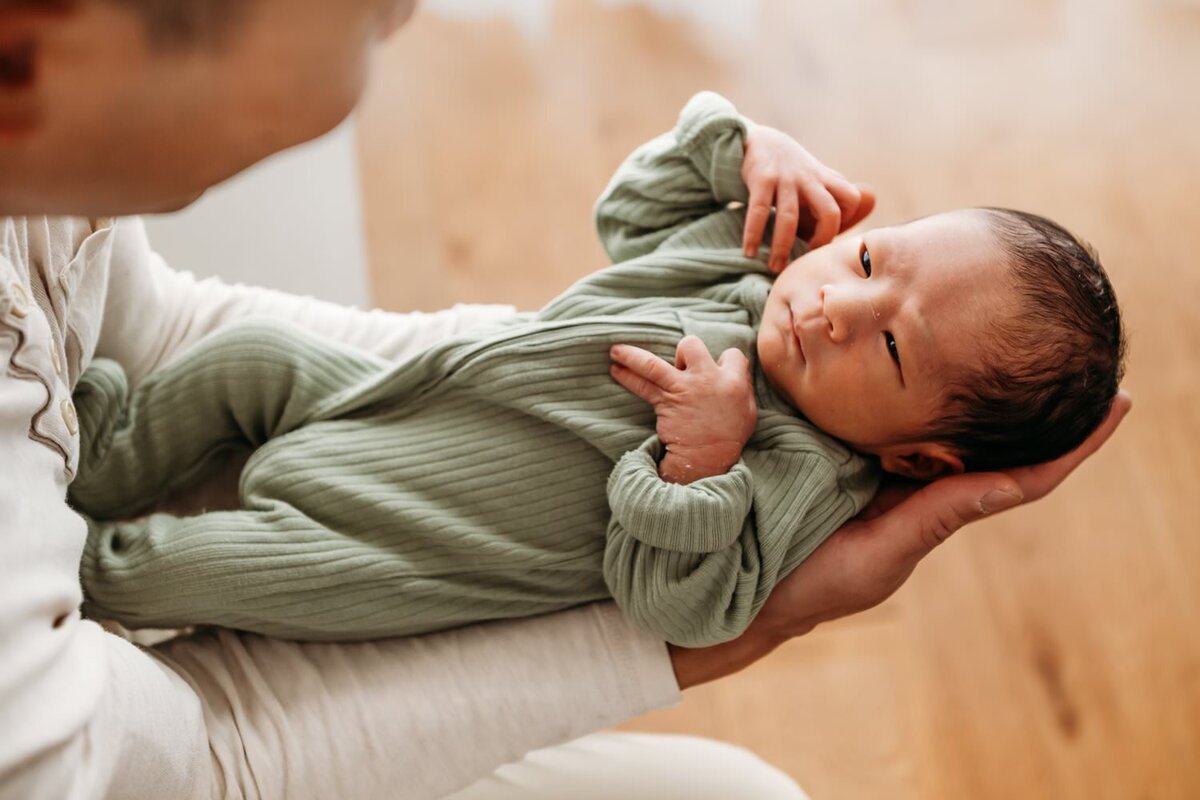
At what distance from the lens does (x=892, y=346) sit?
0.95 metres

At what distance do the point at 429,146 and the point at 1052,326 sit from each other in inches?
48.5

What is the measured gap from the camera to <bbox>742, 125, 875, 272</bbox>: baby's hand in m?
1.02

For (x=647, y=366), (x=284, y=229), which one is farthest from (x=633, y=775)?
(x=284, y=229)

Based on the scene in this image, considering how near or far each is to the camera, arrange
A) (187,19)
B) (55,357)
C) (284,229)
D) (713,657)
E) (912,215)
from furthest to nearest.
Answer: (912,215) → (284,229) → (713,657) → (55,357) → (187,19)

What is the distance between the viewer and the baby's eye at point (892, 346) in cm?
95

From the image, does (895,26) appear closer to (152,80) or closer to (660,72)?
(660,72)

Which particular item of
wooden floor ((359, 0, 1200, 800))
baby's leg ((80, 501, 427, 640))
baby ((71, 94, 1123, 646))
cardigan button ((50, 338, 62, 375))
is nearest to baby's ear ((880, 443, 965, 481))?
baby ((71, 94, 1123, 646))

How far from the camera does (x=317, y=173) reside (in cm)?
155

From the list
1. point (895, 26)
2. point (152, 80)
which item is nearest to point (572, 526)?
point (152, 80)

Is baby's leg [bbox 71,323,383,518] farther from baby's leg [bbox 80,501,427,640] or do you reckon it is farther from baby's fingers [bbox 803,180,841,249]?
A: baby's fingers [bbox 803,180,841,249]

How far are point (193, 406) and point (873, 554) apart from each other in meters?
0.61

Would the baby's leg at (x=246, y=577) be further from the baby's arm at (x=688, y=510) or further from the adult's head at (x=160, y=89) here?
the adult's head at (x=160, y=89)

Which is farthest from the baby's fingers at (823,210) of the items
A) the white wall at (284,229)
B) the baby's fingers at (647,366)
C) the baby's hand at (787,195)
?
the white wall at (284,229)

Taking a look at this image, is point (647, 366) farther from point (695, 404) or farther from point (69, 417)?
point (69, 417)
